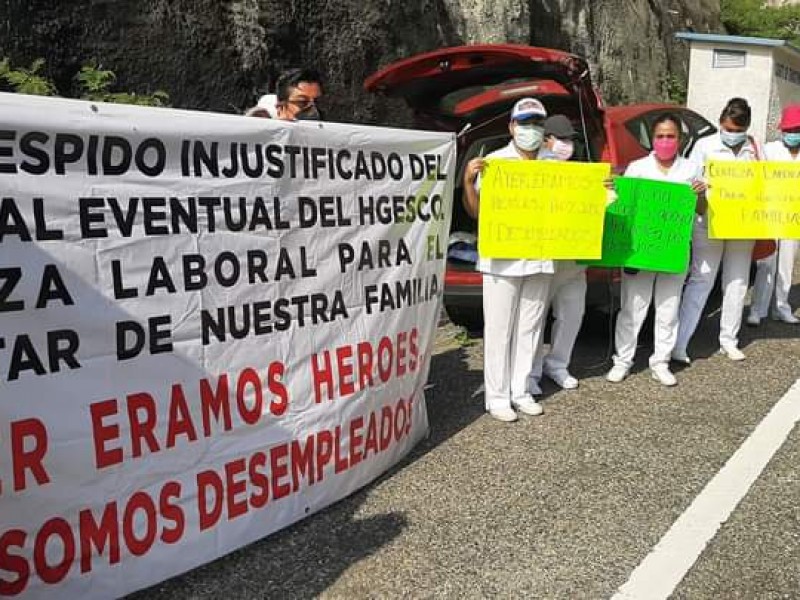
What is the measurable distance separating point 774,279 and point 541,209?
11.6 feet

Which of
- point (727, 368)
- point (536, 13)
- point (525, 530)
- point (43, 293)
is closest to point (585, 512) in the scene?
point (525, 530)

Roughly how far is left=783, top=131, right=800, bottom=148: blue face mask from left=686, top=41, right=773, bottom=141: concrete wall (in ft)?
24.2

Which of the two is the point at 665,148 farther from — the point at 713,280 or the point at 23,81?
the point at 23,81

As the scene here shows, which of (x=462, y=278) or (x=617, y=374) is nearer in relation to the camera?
(x=617, y=374)

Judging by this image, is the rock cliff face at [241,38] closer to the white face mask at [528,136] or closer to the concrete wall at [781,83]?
the white face mask at [528,136]

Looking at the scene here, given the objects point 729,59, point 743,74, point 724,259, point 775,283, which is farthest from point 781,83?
point 724,259

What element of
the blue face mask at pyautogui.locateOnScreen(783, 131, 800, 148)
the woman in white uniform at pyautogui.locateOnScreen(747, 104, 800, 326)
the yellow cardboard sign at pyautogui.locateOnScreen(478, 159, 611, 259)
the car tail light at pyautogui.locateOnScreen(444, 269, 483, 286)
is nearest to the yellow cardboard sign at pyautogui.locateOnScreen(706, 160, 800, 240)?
the blue face mask at pyautogui.locateOnScreen(783, 131, 800, 148)

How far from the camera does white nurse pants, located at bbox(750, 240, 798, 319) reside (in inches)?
272

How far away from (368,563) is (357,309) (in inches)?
44.8

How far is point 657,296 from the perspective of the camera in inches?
216

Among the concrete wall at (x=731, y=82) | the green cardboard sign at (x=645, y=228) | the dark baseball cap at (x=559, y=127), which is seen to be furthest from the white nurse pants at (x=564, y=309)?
the concrete wall at (x=731, y=82)

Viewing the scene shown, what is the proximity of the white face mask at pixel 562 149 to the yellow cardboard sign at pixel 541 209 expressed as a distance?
33 centimetres

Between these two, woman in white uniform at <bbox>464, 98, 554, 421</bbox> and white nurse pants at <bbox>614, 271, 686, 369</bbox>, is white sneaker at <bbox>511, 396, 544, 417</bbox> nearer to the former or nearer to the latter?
woman in white uniform at <bbox>464, 98, 554, 421</bbox>

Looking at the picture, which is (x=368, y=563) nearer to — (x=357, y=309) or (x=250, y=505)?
(x=250, y=505)
